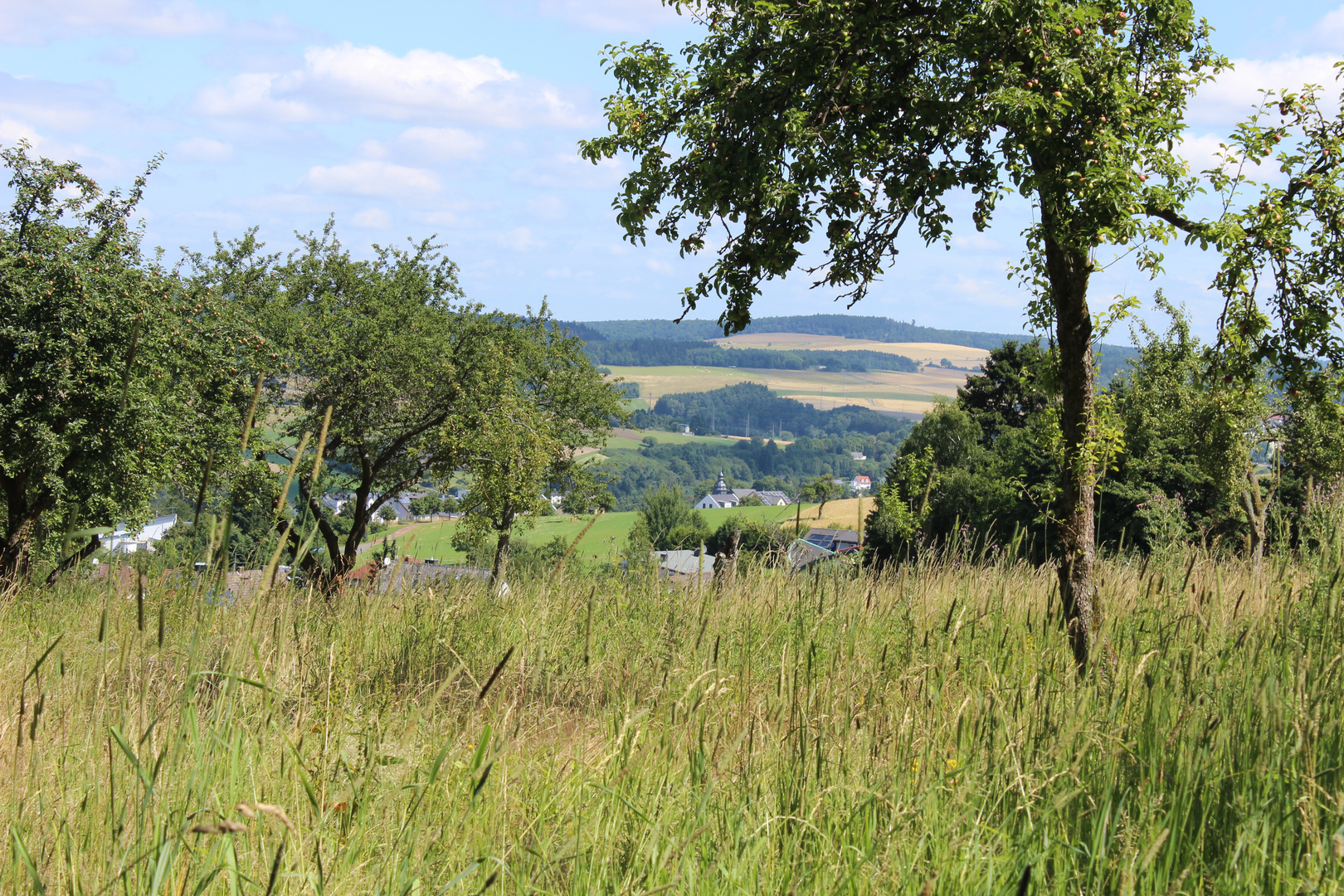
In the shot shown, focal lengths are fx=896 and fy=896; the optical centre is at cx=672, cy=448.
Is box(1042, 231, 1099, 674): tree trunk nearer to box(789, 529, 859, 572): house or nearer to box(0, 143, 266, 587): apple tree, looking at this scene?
box(789, 529, 859, 572): house

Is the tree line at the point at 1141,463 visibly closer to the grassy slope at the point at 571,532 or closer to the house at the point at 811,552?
the house at the point at 811,552

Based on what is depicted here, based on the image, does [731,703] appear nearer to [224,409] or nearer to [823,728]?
[823,728]

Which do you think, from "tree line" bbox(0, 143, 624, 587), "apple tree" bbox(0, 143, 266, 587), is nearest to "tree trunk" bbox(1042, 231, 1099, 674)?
"tree line" bbox(0, 143, 624, 587)

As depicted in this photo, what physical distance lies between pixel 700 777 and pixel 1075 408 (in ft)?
Result: 11.5

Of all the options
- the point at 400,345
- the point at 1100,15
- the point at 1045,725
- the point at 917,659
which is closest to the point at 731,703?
the point at 917,659

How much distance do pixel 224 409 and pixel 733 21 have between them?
16989 millimetres

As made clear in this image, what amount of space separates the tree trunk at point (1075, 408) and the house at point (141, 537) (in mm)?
4165

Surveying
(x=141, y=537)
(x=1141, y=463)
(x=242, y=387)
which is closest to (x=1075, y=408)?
(x=141, y=537)

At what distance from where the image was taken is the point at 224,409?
1881cm

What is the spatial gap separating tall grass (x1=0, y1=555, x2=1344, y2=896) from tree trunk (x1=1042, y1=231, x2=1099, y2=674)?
4.02 ft

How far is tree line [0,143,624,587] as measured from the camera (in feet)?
47.9

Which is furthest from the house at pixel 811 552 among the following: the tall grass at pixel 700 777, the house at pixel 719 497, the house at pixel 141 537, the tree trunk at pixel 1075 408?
the house at pixel 719 497

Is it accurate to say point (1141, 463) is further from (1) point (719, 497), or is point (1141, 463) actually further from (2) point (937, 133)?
(1) point (719, 497)

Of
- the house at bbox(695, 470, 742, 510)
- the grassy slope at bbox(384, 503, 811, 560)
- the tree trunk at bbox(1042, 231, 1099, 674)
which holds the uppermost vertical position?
the tree trunk at bbox(1042, 231, 1099, 674)
